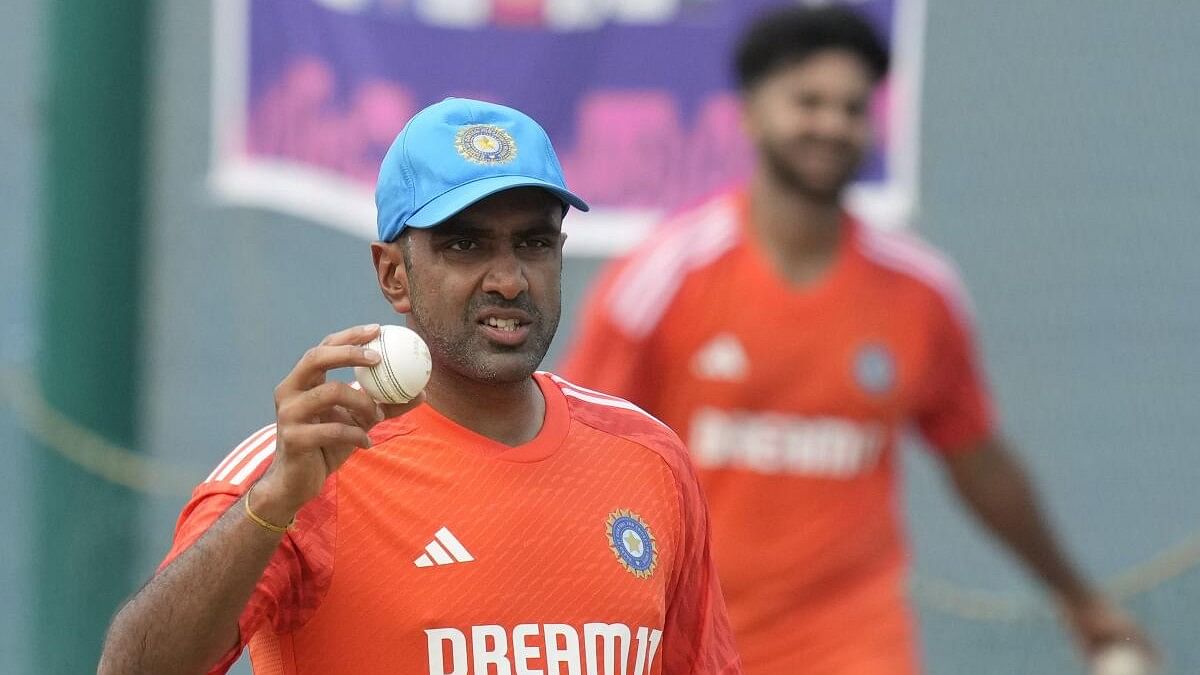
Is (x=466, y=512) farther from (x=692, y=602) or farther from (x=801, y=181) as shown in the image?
(x=801, y=181)

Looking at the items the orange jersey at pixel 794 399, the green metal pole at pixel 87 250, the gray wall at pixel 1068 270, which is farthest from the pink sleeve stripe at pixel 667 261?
the green metal pole at pixel 87 250

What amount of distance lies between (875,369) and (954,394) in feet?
0.81

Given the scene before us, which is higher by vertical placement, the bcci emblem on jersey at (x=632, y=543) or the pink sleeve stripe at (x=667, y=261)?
the bcci emblem on jersey at (x=632, y=543)

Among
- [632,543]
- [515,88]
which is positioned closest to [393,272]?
[632,543]

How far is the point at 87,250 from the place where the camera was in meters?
6.59

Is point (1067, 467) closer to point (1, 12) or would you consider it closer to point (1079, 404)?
point (1079, 404)

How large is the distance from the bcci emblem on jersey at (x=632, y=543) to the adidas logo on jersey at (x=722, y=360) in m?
2.70

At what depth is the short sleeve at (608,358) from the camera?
551 centimetres

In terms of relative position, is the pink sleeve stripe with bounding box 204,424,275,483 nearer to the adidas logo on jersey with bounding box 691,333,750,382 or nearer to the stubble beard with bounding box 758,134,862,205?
the adidas logo on jersey with bounding box 691,333,750,382

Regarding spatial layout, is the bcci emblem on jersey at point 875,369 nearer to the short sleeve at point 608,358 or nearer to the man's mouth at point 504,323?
the short sleeve at point 608,358

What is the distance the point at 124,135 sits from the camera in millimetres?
6641

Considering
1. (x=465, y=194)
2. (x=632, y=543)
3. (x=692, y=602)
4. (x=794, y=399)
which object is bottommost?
(x=794, y=399)

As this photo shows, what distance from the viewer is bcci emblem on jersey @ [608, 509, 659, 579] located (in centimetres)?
295

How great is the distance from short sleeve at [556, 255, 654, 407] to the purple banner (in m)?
0.91
